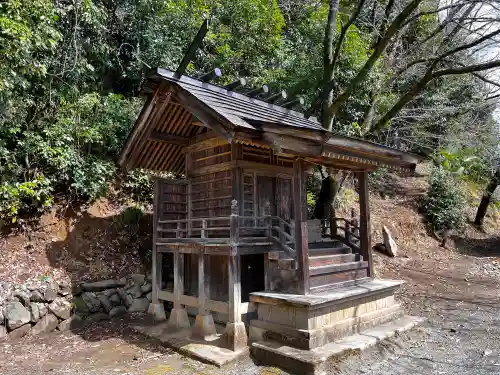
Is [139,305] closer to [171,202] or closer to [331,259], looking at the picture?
[171,202]

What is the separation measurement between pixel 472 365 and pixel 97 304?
26.7 feet

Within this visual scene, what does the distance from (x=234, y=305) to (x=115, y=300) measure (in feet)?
13.4

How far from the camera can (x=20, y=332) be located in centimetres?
782

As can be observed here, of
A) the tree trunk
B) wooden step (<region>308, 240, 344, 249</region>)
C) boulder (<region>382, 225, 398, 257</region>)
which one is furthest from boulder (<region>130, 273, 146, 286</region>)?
the tree trunk

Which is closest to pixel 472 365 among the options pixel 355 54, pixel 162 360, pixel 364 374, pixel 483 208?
pixel 364 374

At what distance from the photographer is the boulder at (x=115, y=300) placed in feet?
30.6

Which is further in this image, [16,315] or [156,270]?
[156,270]

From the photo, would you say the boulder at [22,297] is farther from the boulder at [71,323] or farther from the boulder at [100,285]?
the boulder at [100,285]

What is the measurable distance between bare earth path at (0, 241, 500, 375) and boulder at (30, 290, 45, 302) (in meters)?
0.88

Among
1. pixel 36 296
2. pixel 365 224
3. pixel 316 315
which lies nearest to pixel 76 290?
pixel 36 296

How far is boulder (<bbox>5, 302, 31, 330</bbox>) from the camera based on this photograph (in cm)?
775

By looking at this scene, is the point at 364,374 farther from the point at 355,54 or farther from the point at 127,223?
the point at 355,54

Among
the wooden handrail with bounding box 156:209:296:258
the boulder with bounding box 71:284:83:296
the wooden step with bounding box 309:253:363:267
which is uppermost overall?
the wooden handrail with bounding box 156:209:296:258

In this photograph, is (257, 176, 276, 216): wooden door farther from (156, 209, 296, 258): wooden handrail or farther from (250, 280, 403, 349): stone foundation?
(250, 280, 403, 349): stone foundation
